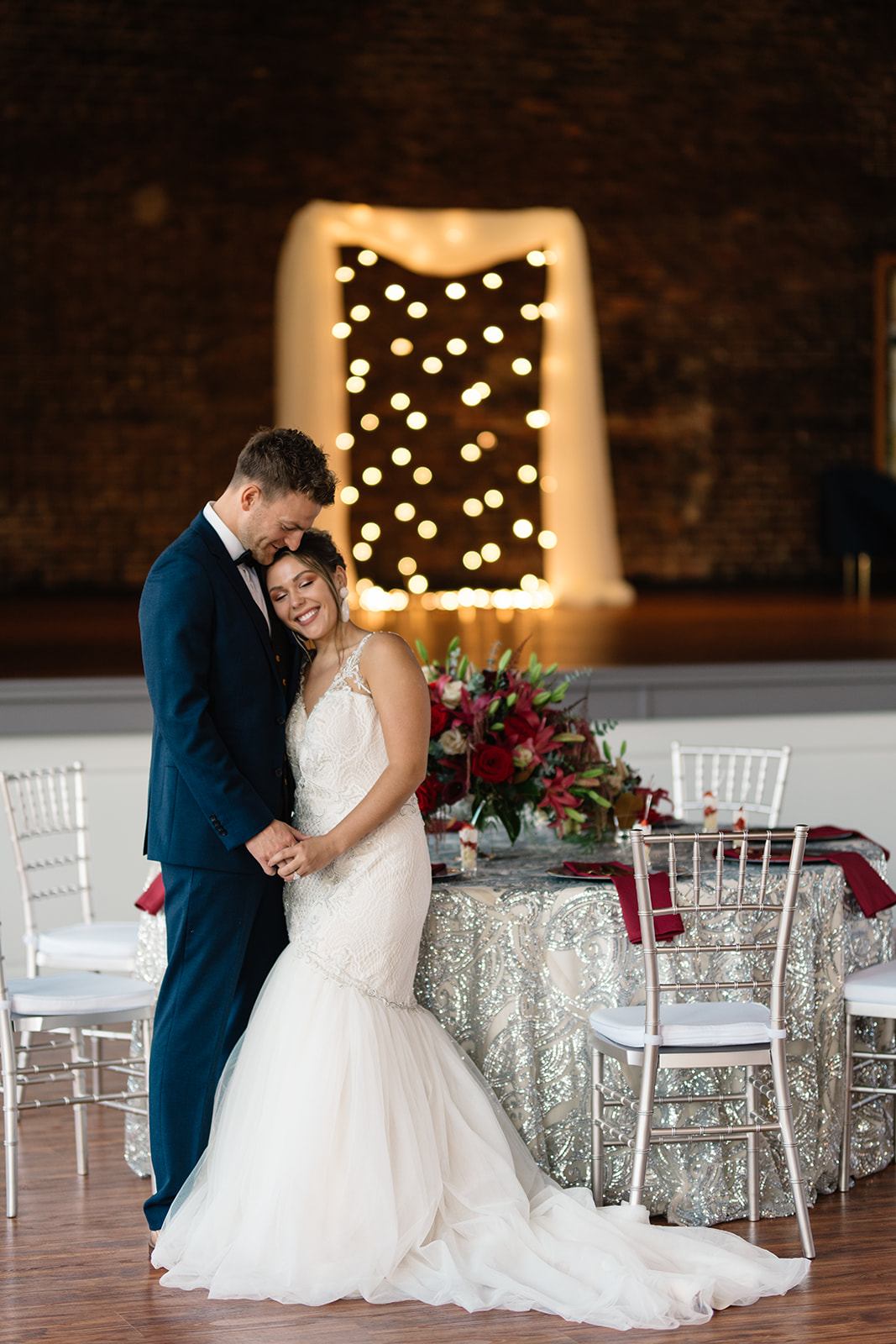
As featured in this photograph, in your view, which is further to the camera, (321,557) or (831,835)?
(831,835)

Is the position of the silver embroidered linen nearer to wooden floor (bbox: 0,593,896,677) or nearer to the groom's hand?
the groom's hand

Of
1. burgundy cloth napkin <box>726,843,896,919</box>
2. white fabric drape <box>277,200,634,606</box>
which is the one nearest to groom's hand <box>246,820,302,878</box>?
burgundy cloth napkin <box>726,843,896,919</box>

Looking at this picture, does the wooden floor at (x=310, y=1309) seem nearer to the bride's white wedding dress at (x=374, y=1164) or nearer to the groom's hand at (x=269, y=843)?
the bride's white wedding dress at (x=374, y=1164)

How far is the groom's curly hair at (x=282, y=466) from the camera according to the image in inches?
112

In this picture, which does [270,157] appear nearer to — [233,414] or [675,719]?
[233,414]

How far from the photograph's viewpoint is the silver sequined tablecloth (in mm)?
3148

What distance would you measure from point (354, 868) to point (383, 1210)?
25.9 inches

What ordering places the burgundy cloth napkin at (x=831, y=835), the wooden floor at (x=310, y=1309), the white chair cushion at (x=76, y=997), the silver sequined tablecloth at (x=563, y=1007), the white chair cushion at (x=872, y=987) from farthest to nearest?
1. the burgundy cloth napkin at (x=831, y=835)
2. the white chair cushion at (x=76, y=997)
3. the white chair cushion at (x=872, y=987)
4. the silver sequined tablecloth at (x=563, y=1007)
5. the wooden floor at (x=310, y=1309)

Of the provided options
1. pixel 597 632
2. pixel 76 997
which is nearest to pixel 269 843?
pixel 76 997

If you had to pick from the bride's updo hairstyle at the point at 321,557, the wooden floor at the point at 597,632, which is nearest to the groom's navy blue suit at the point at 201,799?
the bride's updo hairstyle at the point at 321,557

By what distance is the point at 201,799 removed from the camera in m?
2.82

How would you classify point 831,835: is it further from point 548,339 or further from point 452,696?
point 548,339

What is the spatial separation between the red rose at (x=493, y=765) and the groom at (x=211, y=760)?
55cm

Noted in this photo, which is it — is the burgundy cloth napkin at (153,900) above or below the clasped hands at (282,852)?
below
